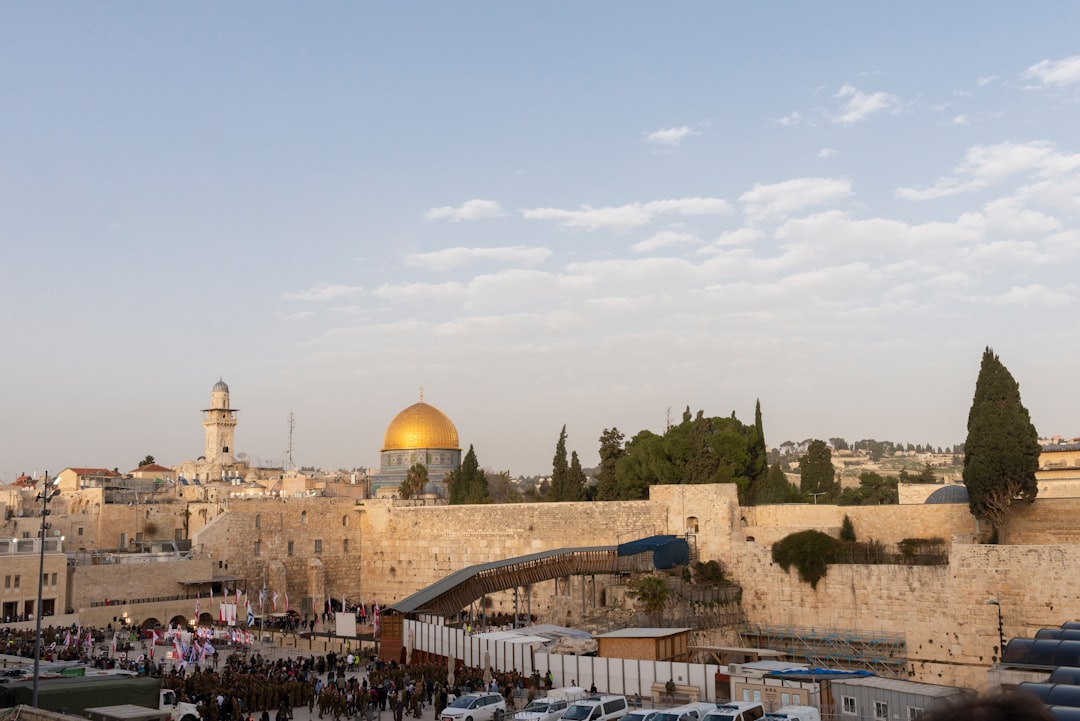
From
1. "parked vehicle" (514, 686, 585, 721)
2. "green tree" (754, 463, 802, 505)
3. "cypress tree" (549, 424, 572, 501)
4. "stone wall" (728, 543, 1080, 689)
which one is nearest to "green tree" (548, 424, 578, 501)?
"cypress tree" (549, 424, 572, 501)

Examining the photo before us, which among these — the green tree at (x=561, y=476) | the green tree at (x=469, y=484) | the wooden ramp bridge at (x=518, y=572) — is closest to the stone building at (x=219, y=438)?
the green tree at (x=469, y=484)

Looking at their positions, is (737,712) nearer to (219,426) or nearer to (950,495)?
(950,495)

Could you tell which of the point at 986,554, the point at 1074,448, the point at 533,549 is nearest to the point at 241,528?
the point at 533,549

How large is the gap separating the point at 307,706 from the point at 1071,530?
2186cm

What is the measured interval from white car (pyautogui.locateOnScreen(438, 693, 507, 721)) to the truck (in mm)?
4577

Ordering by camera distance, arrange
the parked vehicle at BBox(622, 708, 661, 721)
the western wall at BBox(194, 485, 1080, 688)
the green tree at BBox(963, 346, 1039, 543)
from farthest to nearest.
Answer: the green tree at BBox(963, 346, 1039, 543)
the western wall at BBox(194, 485, 1080, 688)
the parked vehicle at BBox(622, 708, 661, 721)

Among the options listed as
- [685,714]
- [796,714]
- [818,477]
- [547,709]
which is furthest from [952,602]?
[818,477]

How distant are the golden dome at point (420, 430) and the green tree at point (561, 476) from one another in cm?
1773

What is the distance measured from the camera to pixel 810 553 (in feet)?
94.2

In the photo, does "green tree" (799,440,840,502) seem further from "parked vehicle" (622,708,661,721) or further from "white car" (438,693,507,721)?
"parked vehicle" (622,708,661,721)

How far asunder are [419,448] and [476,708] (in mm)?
42062

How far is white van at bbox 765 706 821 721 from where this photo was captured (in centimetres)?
1443

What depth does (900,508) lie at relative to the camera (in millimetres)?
30641

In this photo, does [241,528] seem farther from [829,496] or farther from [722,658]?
[829,496]
